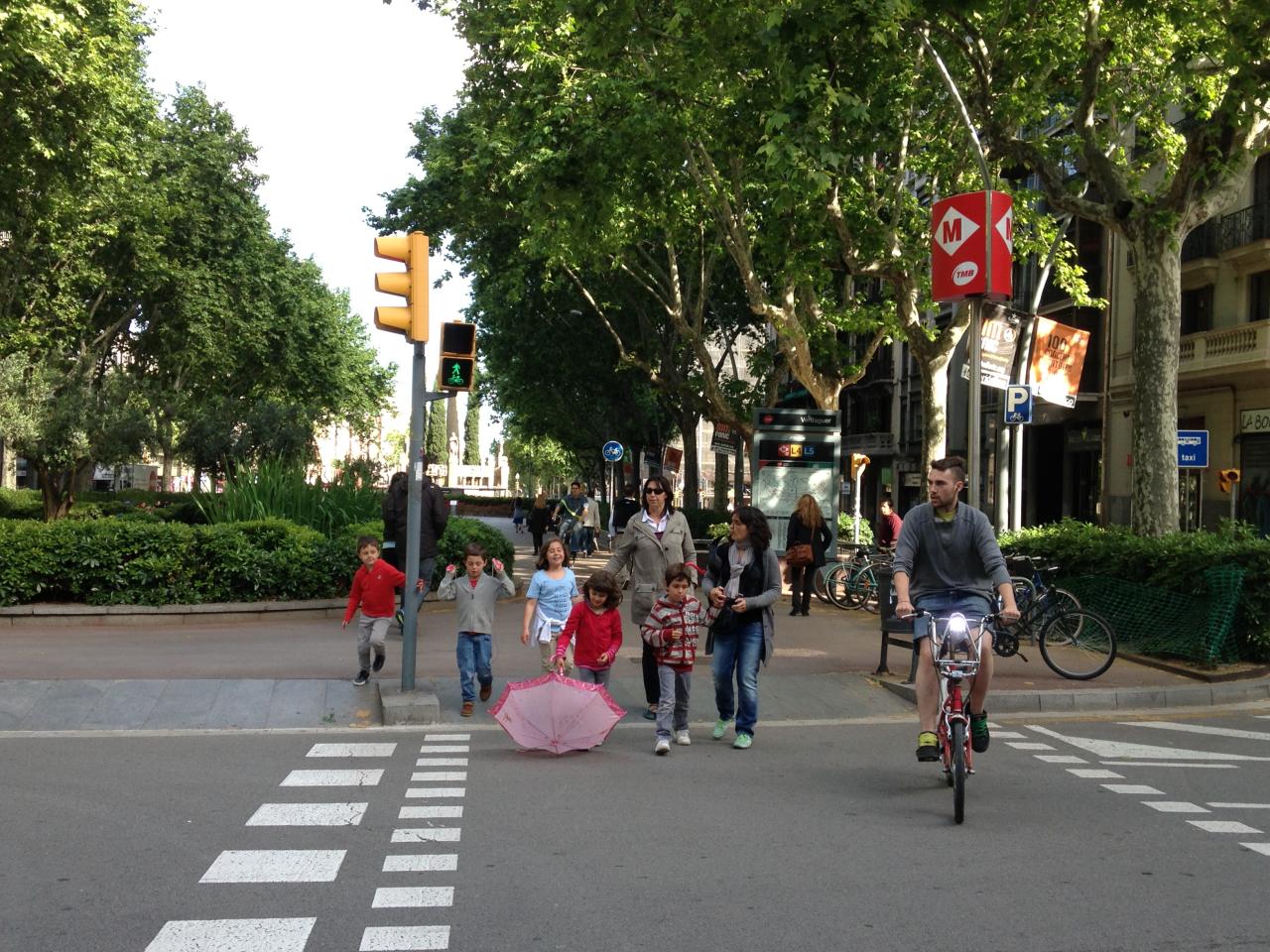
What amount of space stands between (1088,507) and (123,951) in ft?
123

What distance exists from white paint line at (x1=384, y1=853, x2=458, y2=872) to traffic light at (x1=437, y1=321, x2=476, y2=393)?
207 inches

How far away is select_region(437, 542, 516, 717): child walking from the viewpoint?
10.4 m

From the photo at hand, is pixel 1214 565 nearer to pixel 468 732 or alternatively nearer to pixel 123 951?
pixel 468 732

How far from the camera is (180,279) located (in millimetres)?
38625

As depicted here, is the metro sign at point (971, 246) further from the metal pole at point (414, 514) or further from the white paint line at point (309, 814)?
the white paint line at point (309, 814)

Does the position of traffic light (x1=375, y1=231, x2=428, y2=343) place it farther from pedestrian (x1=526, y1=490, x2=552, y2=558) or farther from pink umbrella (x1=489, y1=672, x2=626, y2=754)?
pedestrian (x1=526, y1=490, x2=552, y2=558)

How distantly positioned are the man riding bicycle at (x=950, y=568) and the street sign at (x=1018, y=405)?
1052 cm

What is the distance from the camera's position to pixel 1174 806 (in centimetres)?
733

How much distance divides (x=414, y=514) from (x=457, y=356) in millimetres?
1268

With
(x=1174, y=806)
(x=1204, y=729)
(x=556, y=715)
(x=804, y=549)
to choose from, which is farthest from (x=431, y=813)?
(x=804, y=549)

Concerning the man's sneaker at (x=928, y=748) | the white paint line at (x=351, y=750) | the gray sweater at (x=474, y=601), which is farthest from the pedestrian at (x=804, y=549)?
the man's sneaker at (x=928, y=748)

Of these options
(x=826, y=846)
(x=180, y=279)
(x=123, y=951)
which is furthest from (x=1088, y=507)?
(x=123, y=951)

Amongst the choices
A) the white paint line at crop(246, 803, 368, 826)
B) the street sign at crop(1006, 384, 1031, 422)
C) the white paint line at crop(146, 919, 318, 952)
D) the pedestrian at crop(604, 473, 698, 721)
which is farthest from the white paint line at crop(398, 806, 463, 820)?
the street sign at crop(1006, 384, 1031, 422)

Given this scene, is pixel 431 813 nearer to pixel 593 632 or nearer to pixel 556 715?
pixel 556 715
